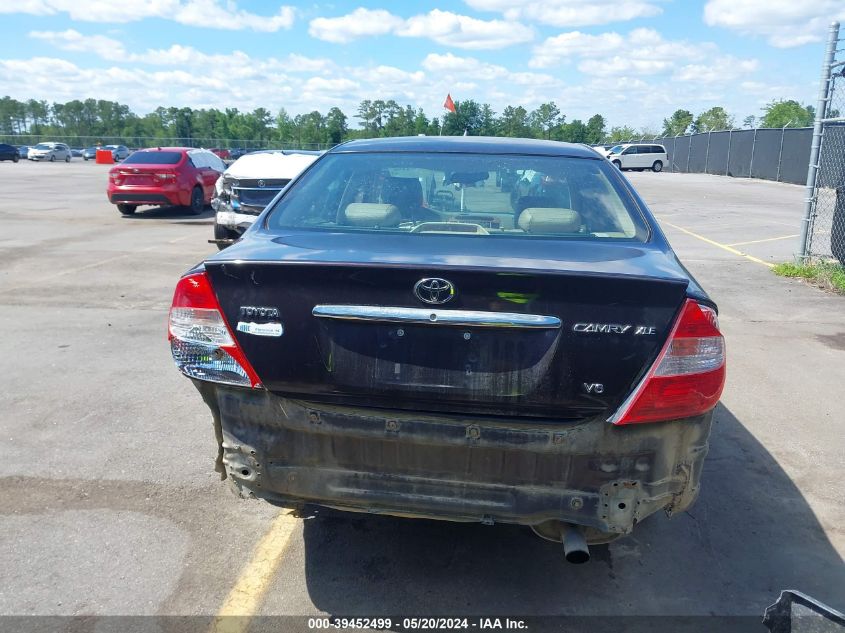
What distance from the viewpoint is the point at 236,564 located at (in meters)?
3.07

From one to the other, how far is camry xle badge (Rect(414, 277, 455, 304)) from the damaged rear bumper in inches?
16.5

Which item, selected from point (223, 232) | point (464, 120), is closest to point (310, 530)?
point (223, 232)

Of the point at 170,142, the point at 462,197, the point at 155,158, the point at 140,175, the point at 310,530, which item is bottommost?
the point at 310,530

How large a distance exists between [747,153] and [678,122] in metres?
40.9

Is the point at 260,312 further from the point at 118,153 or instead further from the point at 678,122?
the point at 678,122

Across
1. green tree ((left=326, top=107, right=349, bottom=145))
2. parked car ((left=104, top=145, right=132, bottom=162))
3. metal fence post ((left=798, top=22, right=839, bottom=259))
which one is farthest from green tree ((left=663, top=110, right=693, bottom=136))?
metal fence post ((left=798, top=22, right=839, bottom=259))

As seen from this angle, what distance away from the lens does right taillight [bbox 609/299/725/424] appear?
2381 millimetres

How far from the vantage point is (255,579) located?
2.97 meters

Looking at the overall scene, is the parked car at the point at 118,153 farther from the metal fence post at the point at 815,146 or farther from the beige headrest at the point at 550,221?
the beige headrest at the point at 550,221

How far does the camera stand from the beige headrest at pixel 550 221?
3168 mm

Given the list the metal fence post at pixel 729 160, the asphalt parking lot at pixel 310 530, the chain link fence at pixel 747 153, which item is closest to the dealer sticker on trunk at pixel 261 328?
the asphalt parking lot at pixel 310 530

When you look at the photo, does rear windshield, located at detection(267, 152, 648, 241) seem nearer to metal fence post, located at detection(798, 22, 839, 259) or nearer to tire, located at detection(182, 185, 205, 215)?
metal fence post, located at detection(798, 22, 839, 259)

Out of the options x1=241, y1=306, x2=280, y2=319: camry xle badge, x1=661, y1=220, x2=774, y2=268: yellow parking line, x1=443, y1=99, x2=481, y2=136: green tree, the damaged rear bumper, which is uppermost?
x1=443, y1=99, x2=481, y2=136: green tree

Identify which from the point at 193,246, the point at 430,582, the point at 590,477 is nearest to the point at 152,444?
the point at 430,582
